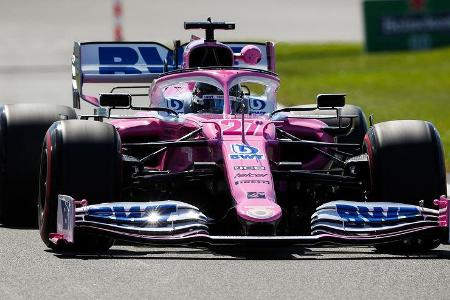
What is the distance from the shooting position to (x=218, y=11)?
47.0m

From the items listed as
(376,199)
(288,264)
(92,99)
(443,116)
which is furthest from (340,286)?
(443,116)

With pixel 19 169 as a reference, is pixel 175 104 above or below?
above

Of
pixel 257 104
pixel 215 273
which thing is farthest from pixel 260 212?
pixel 257 104

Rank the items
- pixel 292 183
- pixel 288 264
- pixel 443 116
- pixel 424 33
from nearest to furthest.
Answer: pixel 288 264 → pixel 292 183 → pixel 443 116 → pixel 424 33

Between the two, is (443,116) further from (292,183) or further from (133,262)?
(133,262)

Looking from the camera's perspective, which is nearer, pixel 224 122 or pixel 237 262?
pixel 237 262

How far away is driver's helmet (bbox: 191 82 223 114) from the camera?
44.0ft

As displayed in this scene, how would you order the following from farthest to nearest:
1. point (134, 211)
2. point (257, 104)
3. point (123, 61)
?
point (123, 61) → point (257, 104) → point (134, 211)

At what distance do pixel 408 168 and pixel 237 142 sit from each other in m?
1.35

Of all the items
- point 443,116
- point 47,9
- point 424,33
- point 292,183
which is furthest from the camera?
point 47,9

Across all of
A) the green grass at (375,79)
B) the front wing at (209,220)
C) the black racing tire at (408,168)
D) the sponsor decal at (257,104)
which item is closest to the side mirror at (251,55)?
the sponsor decal at (257,104)

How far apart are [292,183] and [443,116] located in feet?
46.7

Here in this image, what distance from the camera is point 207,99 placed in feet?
44.3

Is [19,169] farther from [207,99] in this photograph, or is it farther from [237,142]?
[237,142]
